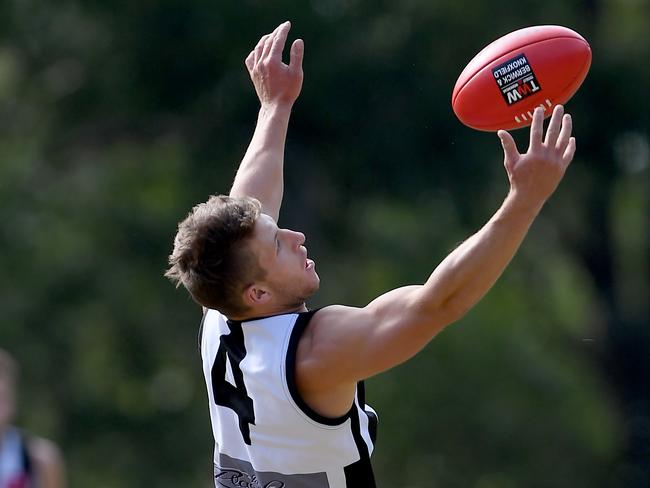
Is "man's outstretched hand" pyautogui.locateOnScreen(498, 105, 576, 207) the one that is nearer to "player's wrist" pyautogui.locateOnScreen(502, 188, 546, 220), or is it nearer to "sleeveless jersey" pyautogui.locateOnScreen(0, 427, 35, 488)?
"player's wrist" pyautogui.locateOnScreen(502, 188, 546, 220)

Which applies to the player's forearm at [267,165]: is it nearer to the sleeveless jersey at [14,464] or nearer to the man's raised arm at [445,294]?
the man's raised arm at [445,294]

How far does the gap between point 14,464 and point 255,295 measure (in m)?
3.10

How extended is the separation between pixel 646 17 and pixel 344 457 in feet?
47.7

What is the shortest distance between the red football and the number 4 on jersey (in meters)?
1.20

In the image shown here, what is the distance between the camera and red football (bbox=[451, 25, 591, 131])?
4.94 m

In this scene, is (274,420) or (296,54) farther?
(296,54)

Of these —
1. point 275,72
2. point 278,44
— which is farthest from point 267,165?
point 278,44

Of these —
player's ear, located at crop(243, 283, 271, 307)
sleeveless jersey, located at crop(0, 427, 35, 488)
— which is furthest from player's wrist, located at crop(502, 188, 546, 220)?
sleeveless jersey, located at crop(0, 427, 35, 488)

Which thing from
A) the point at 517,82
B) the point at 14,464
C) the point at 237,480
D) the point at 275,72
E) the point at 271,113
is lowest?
the point at 237,480

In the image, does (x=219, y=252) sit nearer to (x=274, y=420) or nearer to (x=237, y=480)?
(x=274, y=420)

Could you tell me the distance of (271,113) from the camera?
5.45 metres

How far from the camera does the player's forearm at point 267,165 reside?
5.25 metres

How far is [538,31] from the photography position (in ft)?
16.7

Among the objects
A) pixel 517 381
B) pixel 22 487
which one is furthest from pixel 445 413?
pixel 22 487
